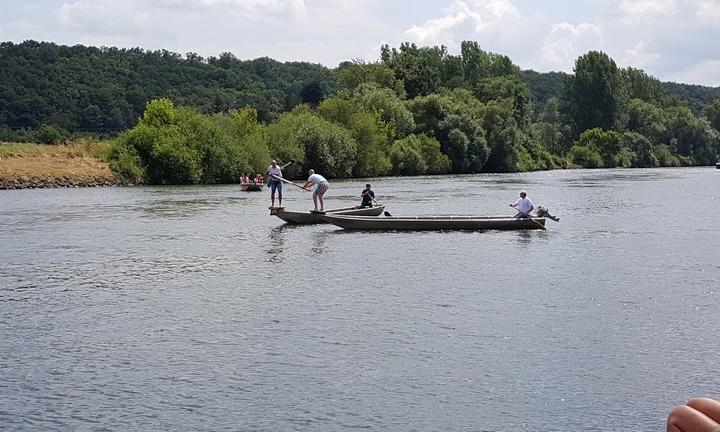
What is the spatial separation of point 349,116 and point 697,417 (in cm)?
9318

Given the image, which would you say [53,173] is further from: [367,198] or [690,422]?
[690,422]

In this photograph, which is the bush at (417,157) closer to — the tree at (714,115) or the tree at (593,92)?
the tree at (593,92)

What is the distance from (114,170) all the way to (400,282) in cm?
5834

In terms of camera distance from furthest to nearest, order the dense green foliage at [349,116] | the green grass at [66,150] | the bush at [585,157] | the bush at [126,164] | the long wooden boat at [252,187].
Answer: the bush at [585,157], the dense green foliage at [349,116], the green grass at [66,150], the bush at [126,164], the long wooden boat at [252,187]

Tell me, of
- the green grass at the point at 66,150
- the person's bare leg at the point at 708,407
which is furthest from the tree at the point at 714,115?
the person's bare leg at the point at 708,407

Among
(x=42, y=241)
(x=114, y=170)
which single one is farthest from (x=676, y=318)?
(x=114, y=170)

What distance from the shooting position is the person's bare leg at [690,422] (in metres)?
6.51

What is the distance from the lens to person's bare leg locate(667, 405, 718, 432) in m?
6.51

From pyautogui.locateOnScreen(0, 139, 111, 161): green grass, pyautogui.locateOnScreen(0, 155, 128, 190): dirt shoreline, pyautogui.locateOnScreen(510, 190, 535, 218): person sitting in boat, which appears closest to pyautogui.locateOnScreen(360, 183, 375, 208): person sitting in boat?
pyautogui.locateOnScreen(510, 190, 535, 218): person sitting in boat

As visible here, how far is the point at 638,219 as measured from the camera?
41.1m

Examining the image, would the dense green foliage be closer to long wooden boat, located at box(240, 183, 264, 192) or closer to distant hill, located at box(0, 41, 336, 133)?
distant hill, located at box(0, 41, 336, 133)

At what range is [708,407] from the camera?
6.74 meters

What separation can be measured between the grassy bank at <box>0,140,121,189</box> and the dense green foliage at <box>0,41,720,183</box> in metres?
2.13

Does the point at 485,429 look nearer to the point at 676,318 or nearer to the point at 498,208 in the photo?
the point at 676,318
